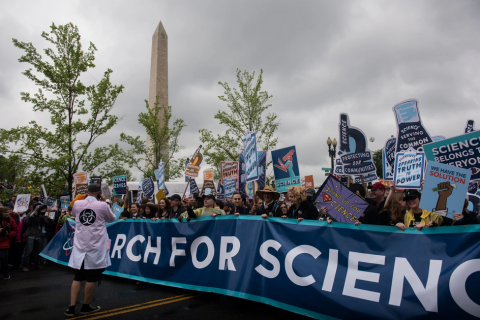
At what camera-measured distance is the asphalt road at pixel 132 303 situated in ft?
15.5

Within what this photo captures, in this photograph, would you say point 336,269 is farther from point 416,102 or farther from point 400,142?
point 416,102

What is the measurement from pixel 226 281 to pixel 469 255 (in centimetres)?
313

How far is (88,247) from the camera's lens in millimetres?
4828

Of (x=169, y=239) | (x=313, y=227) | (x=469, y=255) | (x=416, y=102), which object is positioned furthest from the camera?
(x=416, y=102)

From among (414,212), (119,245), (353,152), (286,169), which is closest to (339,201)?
(414,212)

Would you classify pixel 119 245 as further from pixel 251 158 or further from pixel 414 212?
pixel 414 212

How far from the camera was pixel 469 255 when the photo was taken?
3279 mm

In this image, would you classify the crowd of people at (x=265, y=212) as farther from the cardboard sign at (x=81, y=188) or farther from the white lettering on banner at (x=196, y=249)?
the cardboard sign at (x=81, y=188)

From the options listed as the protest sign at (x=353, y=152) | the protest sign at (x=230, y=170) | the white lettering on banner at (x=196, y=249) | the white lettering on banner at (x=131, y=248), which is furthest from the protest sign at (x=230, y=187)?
the white lettering on banner at (x=196, y=249)

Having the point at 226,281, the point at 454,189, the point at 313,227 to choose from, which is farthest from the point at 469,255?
the point at 226,281

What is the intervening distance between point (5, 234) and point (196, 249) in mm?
5229

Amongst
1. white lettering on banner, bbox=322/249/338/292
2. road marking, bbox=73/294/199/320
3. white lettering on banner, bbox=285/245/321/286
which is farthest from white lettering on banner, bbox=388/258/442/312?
road marking, bbox=73/294/199/320

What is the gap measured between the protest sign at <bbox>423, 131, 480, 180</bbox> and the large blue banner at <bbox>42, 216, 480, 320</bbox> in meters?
1.85

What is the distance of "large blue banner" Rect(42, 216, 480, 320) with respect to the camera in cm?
333
